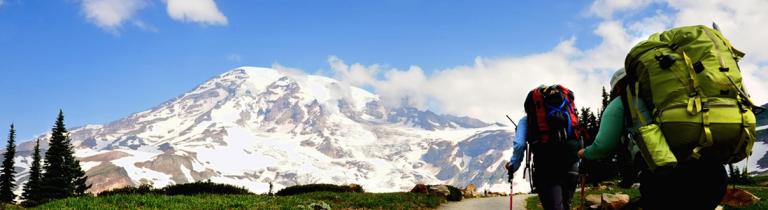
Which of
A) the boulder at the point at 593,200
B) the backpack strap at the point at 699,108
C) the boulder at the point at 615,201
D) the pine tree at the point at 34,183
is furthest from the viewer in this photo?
the pine tree at the point at 34,183

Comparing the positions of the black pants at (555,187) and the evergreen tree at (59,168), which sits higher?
the evergreen tree at (59,168)

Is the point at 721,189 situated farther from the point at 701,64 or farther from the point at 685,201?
the point at 701,64

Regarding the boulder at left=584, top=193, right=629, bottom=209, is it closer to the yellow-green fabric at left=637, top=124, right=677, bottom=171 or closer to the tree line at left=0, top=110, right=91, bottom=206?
the yellow-green fabric at left=637, top=124, right=677, bottom=171

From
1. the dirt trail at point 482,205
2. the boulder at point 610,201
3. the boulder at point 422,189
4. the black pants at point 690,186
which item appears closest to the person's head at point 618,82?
the black pants at point 690,186

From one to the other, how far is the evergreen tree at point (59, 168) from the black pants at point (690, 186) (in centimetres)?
8820

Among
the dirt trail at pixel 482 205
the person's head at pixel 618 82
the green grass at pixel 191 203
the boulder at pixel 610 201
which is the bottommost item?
the dirt trail at pixel 482 205

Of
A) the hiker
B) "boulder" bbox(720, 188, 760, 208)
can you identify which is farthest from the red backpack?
"boulder" bbox(720, 188, 760, 208)

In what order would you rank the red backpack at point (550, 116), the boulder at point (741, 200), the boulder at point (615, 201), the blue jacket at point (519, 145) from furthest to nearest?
the boulder at point (615, 201) < the boulder at point (741, 200) < the blue jacket at point (519, 145) < the red backpack at point (550, 116)

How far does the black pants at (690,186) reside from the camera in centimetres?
439

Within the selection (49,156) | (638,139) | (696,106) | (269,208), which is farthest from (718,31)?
(49,156)

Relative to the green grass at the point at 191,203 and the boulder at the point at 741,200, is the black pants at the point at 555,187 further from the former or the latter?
the green grass at the point at 191,203

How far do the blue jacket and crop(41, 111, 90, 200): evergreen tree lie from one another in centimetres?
8512

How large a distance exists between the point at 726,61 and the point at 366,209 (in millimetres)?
16529

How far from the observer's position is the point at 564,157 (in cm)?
762
